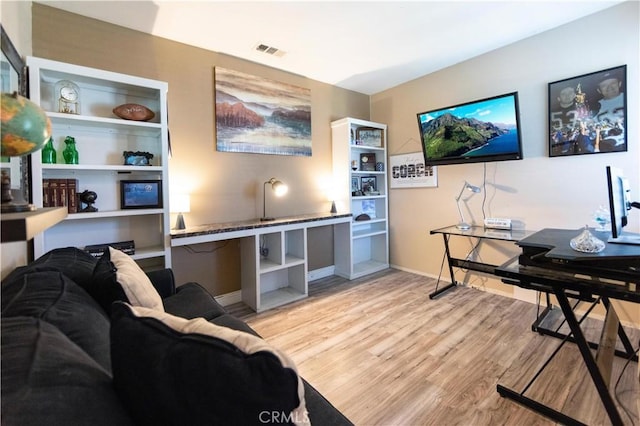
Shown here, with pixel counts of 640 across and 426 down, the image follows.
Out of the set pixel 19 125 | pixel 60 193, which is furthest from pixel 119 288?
pixel 60 193

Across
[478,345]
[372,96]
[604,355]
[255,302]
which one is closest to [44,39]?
[255,302]

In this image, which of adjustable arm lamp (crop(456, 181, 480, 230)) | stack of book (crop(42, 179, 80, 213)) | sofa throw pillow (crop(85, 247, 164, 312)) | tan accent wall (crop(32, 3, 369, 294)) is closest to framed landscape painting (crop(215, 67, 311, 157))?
tan accent wall (crop(32, 3, 369, 294))

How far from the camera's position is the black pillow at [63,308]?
2.68 feet

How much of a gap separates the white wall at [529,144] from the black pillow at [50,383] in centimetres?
345

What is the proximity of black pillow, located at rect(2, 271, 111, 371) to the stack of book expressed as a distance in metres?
1.16

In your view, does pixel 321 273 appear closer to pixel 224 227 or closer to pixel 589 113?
pixel 224 227

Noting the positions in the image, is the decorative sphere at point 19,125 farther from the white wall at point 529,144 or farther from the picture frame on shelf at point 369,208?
the picture frame on shelf at point 369,208

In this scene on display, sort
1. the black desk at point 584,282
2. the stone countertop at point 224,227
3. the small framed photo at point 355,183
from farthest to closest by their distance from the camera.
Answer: the small framed photo at point 355,183, the stone countertop at point 224,227, the black desk at point 584,282

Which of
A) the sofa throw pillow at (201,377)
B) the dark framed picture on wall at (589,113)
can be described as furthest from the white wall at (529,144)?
the sofa throw pillow at (201,377)

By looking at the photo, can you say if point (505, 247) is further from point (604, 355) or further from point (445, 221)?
point (604, 355)

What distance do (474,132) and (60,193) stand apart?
361 centimetres

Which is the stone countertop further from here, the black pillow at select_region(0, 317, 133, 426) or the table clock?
the black pillow at select_region(0, 317, 133, 426)

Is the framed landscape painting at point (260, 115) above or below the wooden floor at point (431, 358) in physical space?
Result: above

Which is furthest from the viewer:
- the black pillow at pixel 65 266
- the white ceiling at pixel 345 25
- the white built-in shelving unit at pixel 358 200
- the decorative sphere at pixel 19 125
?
the white built-in shelving unit at pixel 358 200
